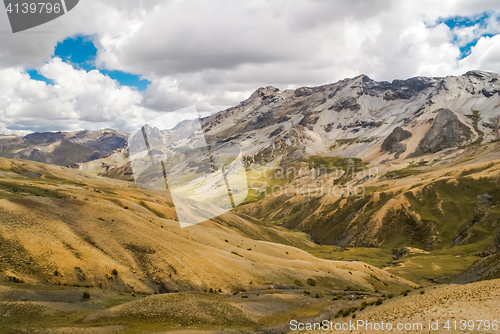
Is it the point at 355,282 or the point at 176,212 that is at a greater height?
the point at 176,212

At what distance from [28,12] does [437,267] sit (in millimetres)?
103883

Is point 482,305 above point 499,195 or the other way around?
above

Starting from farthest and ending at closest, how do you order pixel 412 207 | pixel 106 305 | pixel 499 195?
pixel 412 207
pixel 499 195
pixel 106 305

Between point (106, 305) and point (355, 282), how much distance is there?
154ft

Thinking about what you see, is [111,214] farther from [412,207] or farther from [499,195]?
[499,195]

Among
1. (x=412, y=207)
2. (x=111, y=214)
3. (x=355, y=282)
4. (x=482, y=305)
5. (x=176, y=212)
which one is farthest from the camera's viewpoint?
(x=412, y=207)

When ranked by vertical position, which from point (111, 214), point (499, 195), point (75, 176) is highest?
point (75, 176)

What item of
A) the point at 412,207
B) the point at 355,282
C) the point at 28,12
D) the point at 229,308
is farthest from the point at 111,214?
the point at 412,207

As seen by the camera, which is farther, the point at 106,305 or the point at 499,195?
the point at 499,195

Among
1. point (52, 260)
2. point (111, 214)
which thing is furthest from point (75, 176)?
point (52, 260)

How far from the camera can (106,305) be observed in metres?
31.3

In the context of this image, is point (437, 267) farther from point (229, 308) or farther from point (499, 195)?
point (229, 308)

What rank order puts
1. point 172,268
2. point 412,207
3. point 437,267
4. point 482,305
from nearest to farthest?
point 482,305, point 172,268, point 437,267, point 412,207

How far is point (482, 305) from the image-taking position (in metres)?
25.7
